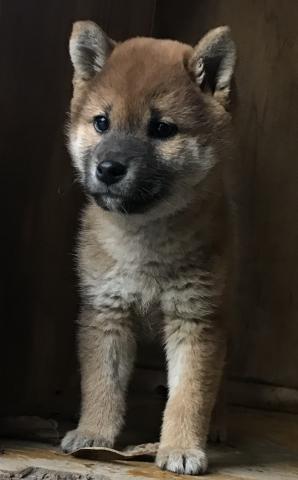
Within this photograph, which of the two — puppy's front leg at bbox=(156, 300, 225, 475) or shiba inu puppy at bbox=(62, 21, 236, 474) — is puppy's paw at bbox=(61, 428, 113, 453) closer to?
shiba inu puppy at bbox=(62, 21, 236, 474)

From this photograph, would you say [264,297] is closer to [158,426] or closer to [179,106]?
[158,426]

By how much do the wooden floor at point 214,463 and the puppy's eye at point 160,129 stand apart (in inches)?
37.3

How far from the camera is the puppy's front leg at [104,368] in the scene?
249 cm

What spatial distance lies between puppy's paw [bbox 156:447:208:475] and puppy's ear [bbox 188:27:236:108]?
1.04 m

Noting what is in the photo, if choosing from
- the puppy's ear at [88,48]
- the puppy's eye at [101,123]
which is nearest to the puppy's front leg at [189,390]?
the puppy's eye at [101,123]

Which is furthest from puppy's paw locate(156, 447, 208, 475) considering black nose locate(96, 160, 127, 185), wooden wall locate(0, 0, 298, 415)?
black nose locate(96, 160, 127, 185)

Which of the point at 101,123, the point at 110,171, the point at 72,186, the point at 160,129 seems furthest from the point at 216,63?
the point at 72,186

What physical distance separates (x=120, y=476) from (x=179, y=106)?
106 centimetres

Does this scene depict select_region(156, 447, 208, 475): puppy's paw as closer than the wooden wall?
Yes

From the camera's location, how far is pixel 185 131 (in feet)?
8.02

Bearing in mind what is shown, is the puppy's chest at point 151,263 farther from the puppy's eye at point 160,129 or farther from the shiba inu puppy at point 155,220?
the puppy's eye at point 160,129

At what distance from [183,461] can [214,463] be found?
0.20 m

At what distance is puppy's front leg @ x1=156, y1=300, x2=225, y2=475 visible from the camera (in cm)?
232

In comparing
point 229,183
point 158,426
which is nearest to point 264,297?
point 229,183
